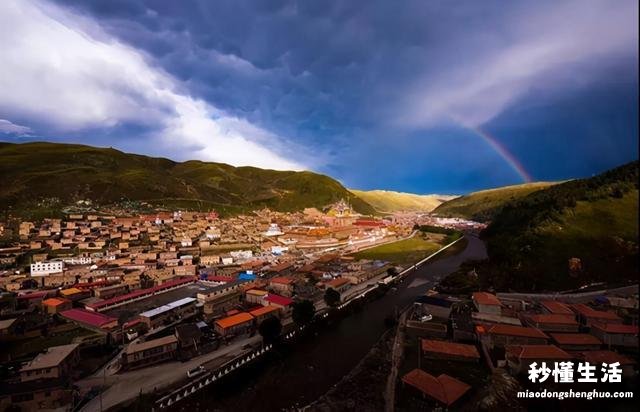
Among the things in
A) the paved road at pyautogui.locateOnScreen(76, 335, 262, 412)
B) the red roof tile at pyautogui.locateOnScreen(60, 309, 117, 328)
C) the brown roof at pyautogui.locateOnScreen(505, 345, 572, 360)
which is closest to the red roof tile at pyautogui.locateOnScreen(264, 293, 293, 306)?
the paved road at pyautogui.locateOnScreen(76, 335, 262, 412)

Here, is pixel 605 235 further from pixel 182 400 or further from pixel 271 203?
pixel 271 203

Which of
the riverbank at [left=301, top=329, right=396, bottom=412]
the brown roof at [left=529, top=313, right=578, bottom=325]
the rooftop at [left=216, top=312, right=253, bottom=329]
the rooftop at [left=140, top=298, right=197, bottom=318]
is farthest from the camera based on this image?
the rooftop at [left=140, top=298, right=197, bottom=318]

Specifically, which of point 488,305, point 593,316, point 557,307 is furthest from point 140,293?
point 593,316

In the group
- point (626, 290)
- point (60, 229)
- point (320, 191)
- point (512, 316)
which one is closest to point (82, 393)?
point (512, 316)

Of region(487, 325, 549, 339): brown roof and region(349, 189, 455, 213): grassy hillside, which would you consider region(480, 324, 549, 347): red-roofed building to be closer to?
region(487, 325, 549, 339): brown roof

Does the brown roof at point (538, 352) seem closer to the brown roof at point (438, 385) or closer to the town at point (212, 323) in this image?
the town at point (212, 323)

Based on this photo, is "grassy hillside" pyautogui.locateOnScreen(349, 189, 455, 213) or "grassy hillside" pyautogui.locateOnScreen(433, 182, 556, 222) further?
"grassy hillside" pyautogui.locateOnScreen(349, 189, 455, 213)
